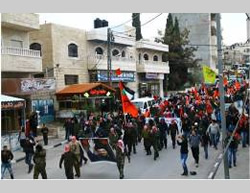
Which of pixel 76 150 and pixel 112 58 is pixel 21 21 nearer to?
pixel 112 58

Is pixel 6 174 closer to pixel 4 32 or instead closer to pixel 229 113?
pixel 229 113

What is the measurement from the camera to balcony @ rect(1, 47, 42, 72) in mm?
22594

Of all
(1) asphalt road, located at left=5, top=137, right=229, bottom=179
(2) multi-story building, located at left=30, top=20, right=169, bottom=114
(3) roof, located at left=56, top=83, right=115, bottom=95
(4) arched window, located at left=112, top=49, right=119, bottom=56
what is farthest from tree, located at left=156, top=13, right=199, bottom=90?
(1) asphalt road, located at left=5, top=137, right=229, bottom=179

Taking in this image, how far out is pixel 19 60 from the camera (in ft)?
77.5

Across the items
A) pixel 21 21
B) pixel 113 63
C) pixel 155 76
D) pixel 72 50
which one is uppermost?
pixel 21 21

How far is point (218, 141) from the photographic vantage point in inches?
709

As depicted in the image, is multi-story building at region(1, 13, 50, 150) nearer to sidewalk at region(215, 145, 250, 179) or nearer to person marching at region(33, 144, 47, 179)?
person marching at region(33, 144, 47, 179)

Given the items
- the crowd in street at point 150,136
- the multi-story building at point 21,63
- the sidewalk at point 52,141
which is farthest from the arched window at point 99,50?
the sidewalk at point 52,141

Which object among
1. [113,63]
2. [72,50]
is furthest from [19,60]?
[113,63]

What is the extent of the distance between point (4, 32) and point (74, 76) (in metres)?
7.55

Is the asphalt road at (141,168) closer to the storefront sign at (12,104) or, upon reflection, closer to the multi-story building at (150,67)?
the storefront sign at (12,104)

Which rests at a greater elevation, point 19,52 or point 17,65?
point 19,52

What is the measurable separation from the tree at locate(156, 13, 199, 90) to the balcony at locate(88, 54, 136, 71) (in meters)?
11.7

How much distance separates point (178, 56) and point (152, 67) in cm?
758
